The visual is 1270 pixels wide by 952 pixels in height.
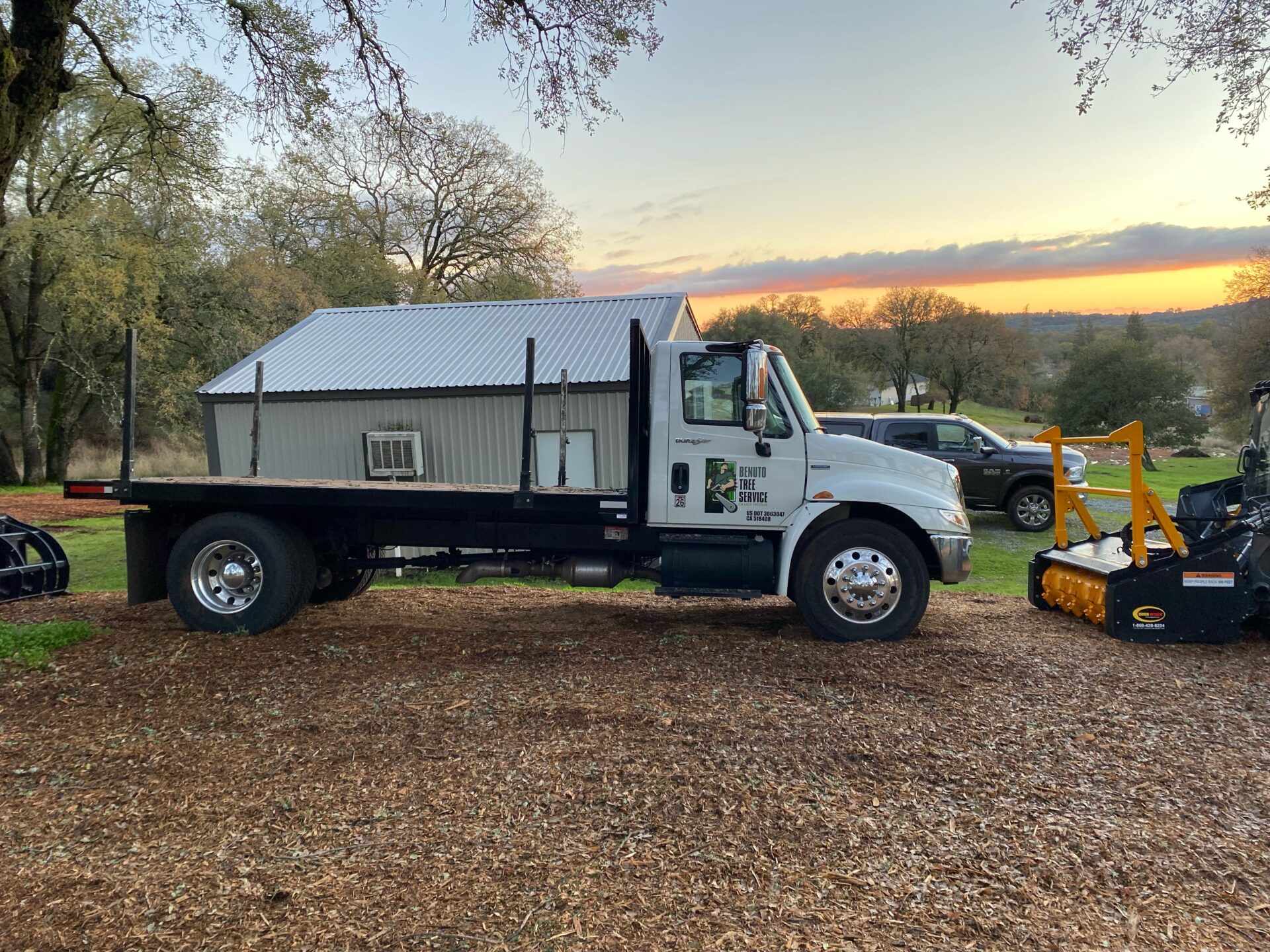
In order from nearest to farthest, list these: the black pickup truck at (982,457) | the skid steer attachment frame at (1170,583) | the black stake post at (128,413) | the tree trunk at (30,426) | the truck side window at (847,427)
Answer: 1. the skid steer attachment frame at (1170,583)
2. the black stake post at (128,413)
3. the black pickup truck at (982,457)
4. the truck side window at (847,427)
5. the tree trunk at (30,426)

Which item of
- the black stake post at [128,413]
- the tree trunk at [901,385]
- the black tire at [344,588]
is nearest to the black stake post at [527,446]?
the black tire at [344,588]

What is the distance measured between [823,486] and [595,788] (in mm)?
3446

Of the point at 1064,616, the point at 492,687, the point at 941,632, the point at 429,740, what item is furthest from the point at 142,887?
the point at 1064,616

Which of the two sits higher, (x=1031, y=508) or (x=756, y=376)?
(x=756, y=376)

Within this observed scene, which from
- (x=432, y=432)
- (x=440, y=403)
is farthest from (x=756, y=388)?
(x=432, y=432)

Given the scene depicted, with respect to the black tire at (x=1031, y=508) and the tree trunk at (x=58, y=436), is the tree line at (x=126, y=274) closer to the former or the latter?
the tree trunk at (x=58, y=436)

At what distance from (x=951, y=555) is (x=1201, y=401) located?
4106 centimetres

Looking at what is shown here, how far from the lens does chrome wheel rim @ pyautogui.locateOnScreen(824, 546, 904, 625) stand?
6.33 metres

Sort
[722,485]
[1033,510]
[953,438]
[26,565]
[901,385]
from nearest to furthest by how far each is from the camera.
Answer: [722,485], [26,565], [1033,510], [953,438], [901,385]

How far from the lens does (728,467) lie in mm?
6562

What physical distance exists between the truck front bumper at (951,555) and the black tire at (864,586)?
0.69 ft

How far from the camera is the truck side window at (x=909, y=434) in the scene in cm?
1580

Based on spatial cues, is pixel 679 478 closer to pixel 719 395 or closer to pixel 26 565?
pixel 719 395

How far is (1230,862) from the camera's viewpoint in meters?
3.32
